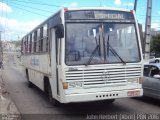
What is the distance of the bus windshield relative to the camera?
8.30 meters

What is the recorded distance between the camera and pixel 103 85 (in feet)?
27.3

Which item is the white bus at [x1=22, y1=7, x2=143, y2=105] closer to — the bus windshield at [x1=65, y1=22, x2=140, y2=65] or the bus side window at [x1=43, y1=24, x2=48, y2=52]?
the bus windshield at [x1=65, y1=22, x2=140, y2=65]

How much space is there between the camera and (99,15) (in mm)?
8758

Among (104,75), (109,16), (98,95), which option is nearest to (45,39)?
(109,16)

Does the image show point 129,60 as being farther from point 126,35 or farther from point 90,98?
point 90,98

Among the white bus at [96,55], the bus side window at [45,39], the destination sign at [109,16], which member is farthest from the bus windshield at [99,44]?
the bus side window at [45,39]

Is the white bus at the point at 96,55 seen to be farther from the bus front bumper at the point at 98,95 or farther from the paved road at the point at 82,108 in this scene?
the paved road at the point at 82,108

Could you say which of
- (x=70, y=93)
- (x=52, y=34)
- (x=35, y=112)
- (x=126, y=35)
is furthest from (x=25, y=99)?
(x=126, y=35)

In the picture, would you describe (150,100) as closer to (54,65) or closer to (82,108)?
(82,108)

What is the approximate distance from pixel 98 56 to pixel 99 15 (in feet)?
4.09

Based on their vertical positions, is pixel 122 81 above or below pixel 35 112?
above

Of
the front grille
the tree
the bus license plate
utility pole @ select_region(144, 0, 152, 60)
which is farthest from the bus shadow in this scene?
the tree

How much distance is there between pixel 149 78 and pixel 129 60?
2646 millimetres

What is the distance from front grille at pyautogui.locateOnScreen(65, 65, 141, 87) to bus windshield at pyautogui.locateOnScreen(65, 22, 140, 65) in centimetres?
21
